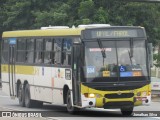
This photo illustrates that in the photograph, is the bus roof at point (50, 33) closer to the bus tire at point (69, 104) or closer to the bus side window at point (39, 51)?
the bus side window at point (39, 51)

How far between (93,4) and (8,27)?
10271mm

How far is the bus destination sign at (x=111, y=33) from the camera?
66.4 feet

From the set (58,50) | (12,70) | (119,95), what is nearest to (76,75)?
(119,95)

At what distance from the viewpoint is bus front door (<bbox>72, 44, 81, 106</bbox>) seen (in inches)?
786

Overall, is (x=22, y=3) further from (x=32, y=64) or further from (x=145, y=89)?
(x=145, y=89)

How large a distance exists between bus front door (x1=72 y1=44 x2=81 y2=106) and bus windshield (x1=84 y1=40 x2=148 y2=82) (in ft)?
1.03

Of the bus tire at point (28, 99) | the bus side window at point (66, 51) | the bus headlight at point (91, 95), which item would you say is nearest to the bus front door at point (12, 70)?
the bus tire at point (28, 99)

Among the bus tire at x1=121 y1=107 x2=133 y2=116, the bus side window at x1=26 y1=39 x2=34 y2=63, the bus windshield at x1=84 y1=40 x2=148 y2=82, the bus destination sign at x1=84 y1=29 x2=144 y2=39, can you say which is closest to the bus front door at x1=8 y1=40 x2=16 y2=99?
the bus side window at x1=26 y1=39 x2=34 y2=63

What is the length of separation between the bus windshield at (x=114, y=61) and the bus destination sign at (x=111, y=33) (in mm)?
214

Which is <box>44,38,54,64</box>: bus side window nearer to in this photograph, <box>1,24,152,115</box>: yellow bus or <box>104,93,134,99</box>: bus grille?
<box>1,24,152,115</box>: yellow bus

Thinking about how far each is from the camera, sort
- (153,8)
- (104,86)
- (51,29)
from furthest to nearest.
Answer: (153,8), (51,29), (104,86)

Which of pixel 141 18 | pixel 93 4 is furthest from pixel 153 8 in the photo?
pixel 93 4

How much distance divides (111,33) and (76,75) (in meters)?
1.74

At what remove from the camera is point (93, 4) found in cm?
4156
